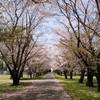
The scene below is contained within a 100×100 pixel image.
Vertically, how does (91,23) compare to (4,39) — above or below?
above

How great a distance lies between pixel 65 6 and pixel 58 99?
7002mm

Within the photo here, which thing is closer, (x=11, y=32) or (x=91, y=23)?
(x=11, y=32)

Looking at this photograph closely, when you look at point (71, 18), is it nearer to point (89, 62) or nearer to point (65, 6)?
point (65, 6)

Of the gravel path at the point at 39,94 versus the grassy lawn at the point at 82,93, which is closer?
the gravel path at the point at 39,94

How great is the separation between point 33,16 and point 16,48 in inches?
193

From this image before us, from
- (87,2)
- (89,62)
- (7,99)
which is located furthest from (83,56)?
(7,99)

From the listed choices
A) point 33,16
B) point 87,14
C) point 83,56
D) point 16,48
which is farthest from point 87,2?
point 16,48

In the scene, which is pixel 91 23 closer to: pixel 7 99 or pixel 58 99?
pixel 58 99

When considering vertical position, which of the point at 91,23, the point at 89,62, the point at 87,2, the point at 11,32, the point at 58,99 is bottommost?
the point at 58,99

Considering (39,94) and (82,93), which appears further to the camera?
(82,93)

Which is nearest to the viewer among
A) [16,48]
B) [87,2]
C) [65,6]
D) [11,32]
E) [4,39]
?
[4,39]

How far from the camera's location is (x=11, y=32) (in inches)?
531

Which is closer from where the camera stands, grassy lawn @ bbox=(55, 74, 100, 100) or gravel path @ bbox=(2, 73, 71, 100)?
gravel path @ bbox=(2, 73, 71, 100)

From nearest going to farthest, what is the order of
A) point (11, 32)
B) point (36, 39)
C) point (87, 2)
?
point (11, 32)
point (87, 2)
point (36, 39)
